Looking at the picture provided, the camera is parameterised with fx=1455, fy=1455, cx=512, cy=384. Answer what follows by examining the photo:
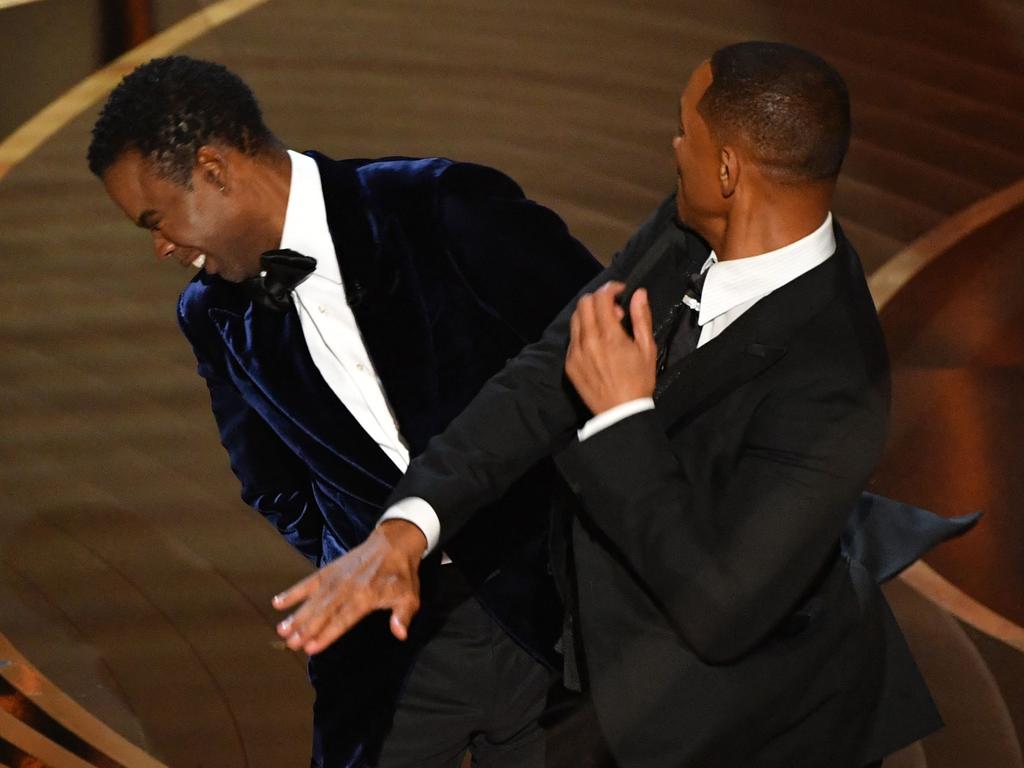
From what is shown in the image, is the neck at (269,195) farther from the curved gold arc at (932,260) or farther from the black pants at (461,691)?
the curved gold arc at (932,260)

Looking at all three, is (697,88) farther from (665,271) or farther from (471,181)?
(471,181)

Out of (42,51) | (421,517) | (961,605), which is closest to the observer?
(421,517)

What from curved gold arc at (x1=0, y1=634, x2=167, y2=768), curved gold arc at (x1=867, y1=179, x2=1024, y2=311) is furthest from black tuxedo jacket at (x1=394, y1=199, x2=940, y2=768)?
curved gold arc at (x1=867, y1=179, x2=1024, y2=311)

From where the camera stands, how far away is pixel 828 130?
1.49 meters

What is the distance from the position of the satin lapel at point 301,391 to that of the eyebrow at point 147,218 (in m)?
0.18

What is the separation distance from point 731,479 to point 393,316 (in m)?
0.70

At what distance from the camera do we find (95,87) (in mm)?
5098

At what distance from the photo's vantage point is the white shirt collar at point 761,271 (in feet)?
4.94

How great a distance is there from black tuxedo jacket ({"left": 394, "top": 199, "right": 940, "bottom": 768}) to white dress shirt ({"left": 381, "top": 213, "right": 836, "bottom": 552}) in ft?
0.05

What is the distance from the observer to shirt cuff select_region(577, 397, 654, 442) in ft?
4.74

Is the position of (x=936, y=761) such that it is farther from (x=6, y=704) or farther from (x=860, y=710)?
(x=6, y=704)

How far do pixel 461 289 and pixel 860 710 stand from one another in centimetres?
79

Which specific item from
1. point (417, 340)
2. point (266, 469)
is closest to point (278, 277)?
point (417, 340)

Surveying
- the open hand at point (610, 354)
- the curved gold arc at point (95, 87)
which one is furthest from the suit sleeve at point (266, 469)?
→ the curved gold arc at point (95, 87)
